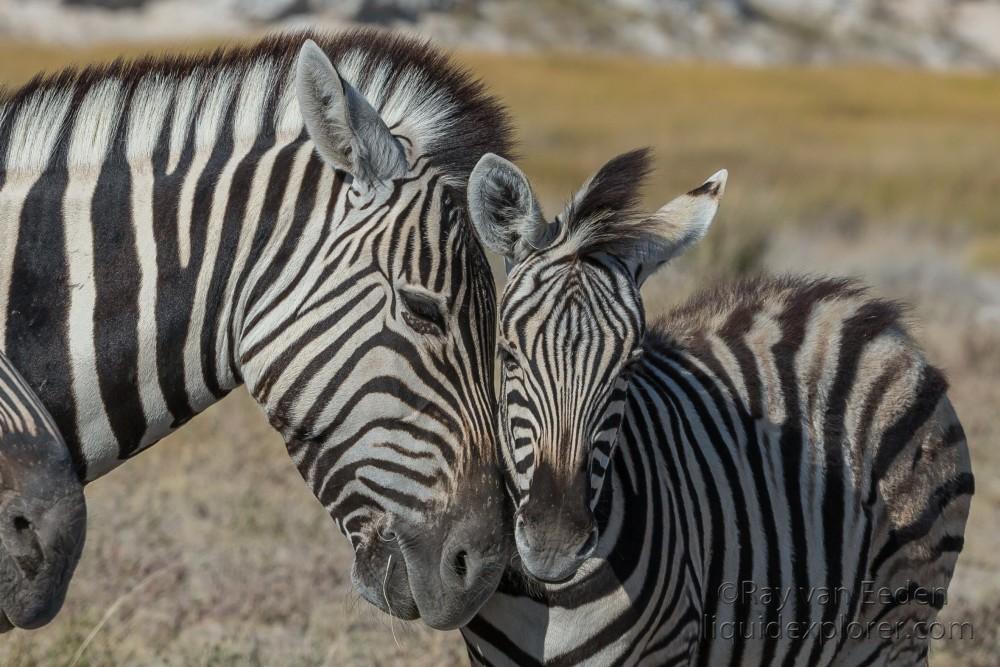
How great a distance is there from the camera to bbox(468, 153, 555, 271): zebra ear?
292cm

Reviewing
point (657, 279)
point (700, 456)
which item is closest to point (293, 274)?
point (700, 456)

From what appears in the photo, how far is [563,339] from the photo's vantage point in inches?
114

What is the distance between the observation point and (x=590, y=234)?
9.80 ft

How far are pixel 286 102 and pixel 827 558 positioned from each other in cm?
208

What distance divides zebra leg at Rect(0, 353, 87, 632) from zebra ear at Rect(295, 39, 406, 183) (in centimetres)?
94

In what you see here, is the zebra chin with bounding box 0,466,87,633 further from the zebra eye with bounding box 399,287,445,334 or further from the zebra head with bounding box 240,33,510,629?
the zebra eye with bounding box 399,287,445,334

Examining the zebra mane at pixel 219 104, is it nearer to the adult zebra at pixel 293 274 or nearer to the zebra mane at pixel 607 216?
the adult zebra at pixel 293 274

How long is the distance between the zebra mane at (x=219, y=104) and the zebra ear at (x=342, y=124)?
0.52 feet

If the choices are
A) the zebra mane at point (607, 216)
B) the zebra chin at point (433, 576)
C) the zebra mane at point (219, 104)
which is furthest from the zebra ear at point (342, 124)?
the zebra chin at point (433, 576)

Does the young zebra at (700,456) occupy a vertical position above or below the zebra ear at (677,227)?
below

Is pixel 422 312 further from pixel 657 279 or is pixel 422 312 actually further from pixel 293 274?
pixel 657 279

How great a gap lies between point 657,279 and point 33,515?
9.54 meters

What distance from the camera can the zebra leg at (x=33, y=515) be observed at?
9.18ft

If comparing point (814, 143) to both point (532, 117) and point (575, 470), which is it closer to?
point (532, 117)
